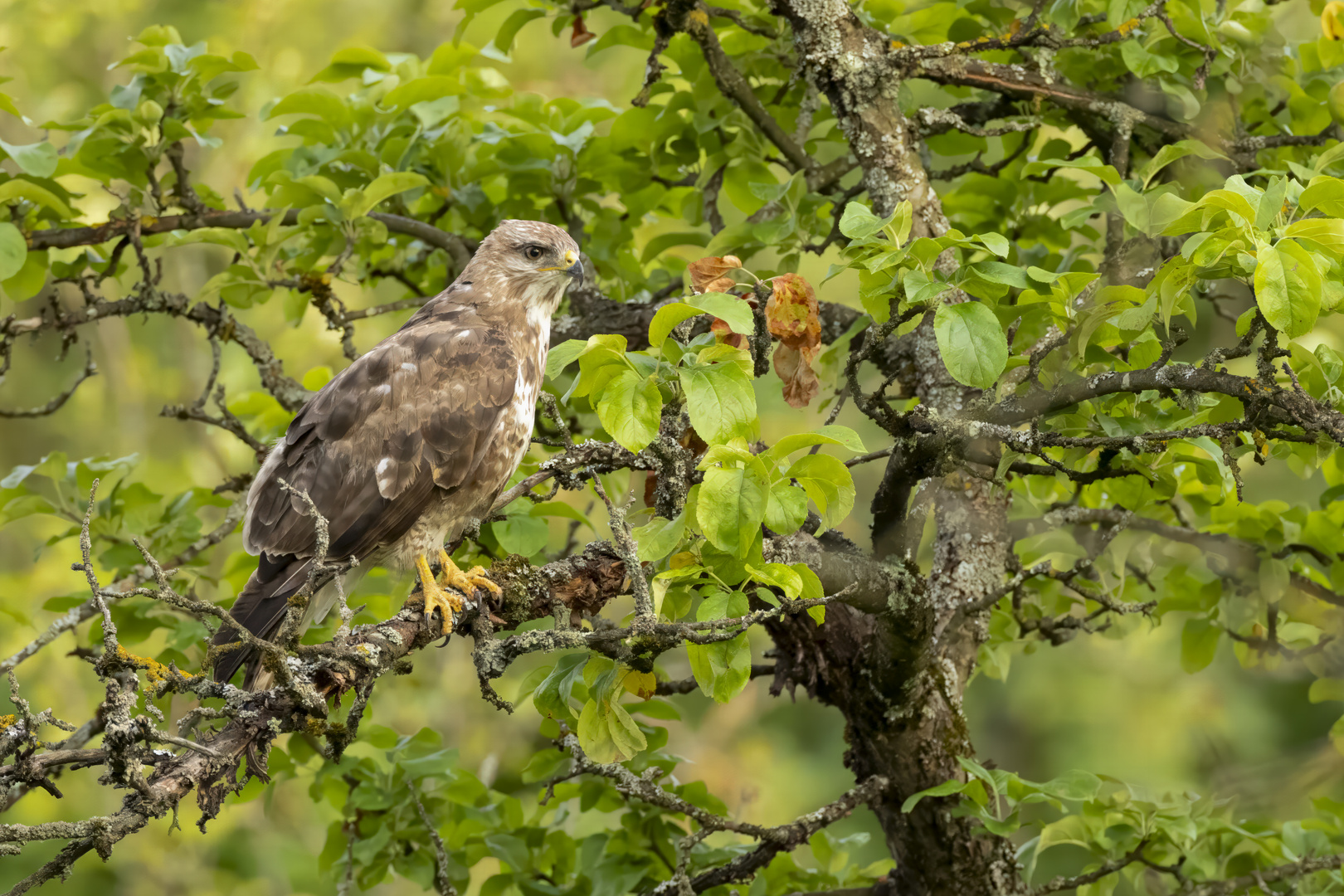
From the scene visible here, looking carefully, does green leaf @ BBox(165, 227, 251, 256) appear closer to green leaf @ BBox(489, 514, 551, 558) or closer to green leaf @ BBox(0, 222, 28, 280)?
green leaf @ BBox(0, 222, 28, 280)

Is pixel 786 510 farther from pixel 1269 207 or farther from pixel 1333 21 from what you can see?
pixel 1333 21

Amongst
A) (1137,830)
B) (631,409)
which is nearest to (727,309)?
Result: (631,409)

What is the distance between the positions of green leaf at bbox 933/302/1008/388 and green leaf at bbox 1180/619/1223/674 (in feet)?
5.81

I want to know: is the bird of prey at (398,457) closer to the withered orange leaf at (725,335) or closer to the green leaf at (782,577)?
the withered orange leaf at (725,335)

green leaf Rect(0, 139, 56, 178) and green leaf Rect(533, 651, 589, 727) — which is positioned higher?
green leaf Rect(0, 139, 56, 178)

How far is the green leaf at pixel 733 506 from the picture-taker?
180 cm

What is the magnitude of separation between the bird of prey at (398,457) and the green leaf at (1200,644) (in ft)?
6.99

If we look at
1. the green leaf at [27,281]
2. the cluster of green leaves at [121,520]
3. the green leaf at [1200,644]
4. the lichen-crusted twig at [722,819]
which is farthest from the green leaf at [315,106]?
the green leaf at [1200,644]

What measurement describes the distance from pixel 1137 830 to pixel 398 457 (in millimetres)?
2279

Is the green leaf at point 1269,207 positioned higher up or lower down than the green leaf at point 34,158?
lower down

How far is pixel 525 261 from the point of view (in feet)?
11.7

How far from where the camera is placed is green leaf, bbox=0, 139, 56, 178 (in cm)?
293

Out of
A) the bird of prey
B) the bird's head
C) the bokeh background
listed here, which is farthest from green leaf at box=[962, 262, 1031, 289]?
the bokeh background

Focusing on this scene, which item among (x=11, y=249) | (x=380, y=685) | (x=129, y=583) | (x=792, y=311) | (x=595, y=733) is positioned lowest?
(x=380, y=685)
